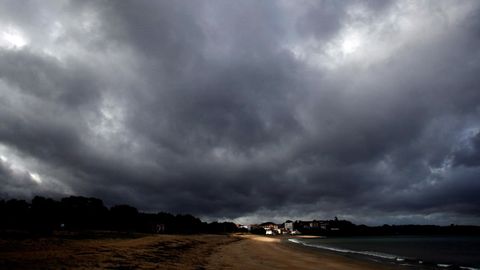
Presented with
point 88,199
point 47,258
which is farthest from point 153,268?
point 88,199

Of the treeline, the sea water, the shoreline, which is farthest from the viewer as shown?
the treeline

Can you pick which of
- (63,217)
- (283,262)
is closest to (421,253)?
(283,262)

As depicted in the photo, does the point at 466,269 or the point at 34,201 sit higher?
the point at 34,201

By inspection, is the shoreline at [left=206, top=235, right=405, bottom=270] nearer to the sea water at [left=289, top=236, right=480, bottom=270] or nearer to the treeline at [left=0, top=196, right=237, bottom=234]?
the sea water at [left=289, top=236, right=480, bottom=270]

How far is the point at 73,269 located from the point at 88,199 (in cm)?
11577

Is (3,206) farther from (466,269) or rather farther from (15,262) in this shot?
(466,269)

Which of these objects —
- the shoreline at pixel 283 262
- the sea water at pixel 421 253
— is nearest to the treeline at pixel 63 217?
the shoreline at pixel 283 262

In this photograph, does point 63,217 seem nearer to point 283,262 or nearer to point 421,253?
point 283,262

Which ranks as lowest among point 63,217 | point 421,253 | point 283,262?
point 421,253

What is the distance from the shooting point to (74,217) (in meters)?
79.0

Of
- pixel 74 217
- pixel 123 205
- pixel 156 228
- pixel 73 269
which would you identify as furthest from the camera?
pixel 123 205

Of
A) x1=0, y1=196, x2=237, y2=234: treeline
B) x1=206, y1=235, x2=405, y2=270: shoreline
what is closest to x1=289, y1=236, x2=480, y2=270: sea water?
x1=206, y1=235, x2=405, y2=270: shoreline

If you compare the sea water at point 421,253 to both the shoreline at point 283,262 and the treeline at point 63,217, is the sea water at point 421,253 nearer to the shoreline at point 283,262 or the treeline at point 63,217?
the shoreline at point 283,262

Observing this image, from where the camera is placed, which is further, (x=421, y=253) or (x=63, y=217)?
(x=63, y=217)
